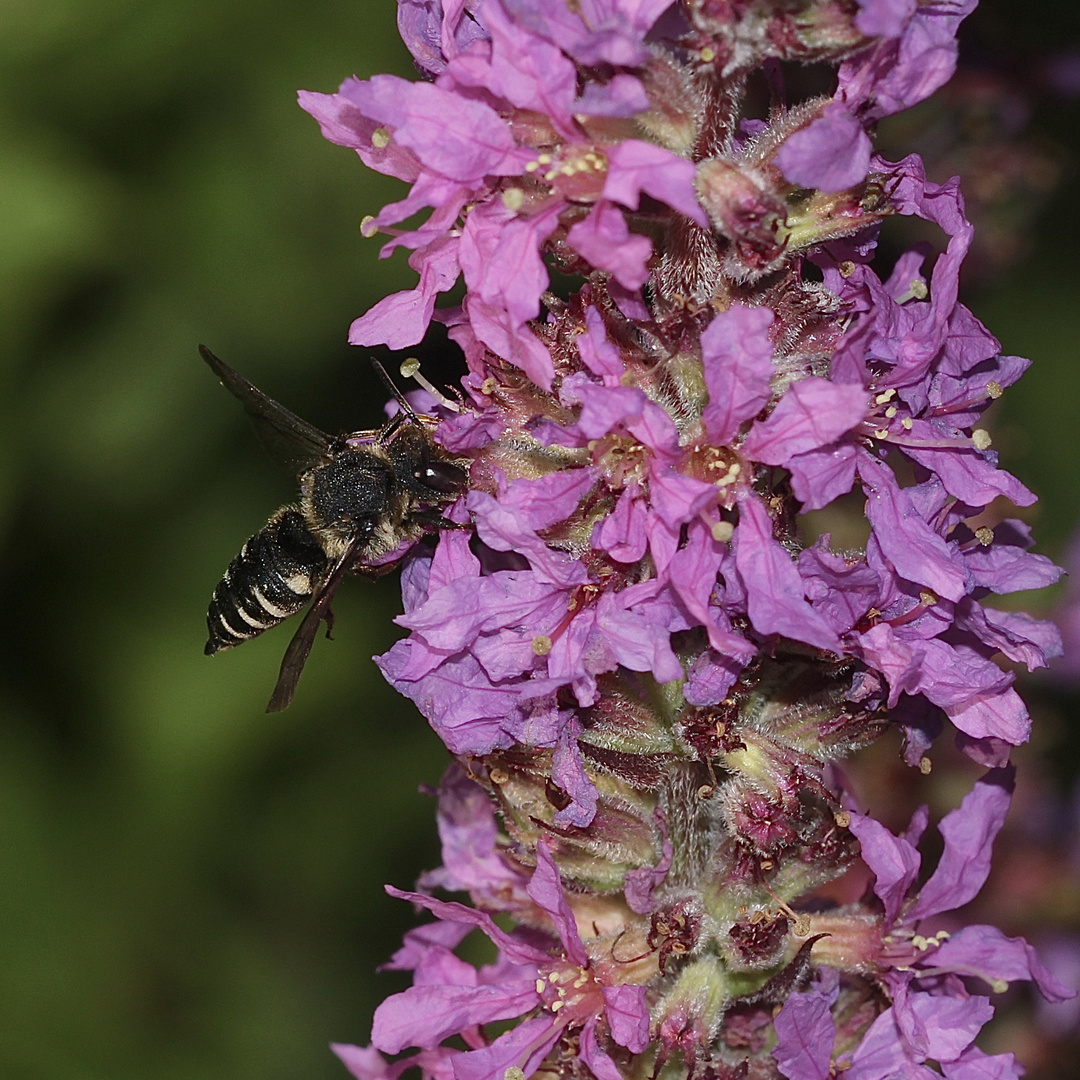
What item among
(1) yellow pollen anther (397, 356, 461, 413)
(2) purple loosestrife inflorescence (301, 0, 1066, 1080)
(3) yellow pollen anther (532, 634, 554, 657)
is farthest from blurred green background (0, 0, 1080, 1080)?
(3) yellow pollen anther (532, 634, 554, 657)

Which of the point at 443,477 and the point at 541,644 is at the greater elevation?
the point at 443,477

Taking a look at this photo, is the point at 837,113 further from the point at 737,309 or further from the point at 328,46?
the point at 328,46

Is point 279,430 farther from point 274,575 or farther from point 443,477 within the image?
point 443,477

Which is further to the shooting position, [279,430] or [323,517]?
[279,430]

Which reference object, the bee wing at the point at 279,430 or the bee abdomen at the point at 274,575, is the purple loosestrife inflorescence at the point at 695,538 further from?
the bee wing at the point at 279,430

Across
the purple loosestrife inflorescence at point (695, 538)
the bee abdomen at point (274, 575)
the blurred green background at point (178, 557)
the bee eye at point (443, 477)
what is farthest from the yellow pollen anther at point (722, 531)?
the blurred green background at point (178, 557)

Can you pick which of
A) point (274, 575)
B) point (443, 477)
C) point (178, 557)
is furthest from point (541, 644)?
point (178, 557)

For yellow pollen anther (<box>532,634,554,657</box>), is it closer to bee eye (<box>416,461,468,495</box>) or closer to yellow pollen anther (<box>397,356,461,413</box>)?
bee eye (<box>416,461,468,495</box>)
